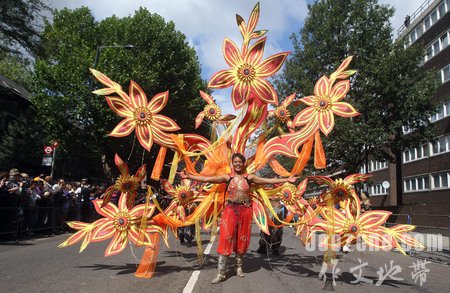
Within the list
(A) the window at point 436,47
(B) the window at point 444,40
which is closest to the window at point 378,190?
(A) the window at point 436,47

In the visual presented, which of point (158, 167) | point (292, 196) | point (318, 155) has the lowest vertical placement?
point (292, 196)

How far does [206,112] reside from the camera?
9672 millimetres

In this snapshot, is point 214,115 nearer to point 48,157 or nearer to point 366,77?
point 48,157

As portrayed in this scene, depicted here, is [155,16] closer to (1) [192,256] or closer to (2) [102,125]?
(2) [102,125]

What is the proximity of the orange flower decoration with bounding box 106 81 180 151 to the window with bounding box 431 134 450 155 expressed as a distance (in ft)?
90.4

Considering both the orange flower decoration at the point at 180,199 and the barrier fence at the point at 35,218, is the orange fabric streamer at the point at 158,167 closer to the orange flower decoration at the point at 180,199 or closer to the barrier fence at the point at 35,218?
the orange flower decoration at the point at 180,199

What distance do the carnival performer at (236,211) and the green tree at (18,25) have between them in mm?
15443

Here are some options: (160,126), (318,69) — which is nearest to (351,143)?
→ (318,69)

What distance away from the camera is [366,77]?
1041 inches

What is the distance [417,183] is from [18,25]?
31893 millimetres

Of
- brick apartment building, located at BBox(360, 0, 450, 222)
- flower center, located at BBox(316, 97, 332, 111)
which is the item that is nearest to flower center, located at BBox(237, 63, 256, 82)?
flower center, located at BBox(316, 97, 332, 111)

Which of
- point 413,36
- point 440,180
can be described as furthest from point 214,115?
point 413,36

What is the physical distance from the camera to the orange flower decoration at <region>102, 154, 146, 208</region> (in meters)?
8.23

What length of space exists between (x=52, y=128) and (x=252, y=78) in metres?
22.6
